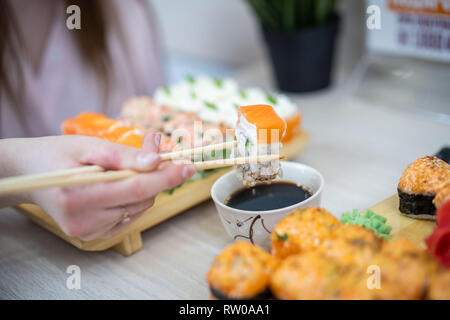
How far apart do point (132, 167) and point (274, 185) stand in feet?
1.01

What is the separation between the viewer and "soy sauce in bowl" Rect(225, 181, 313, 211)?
82cm

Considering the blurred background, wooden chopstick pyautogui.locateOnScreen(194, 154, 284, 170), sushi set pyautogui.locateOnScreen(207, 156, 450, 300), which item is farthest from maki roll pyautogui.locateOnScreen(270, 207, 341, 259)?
the blurred background

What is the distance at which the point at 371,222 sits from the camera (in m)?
0.73

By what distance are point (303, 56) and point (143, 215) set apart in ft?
3.07

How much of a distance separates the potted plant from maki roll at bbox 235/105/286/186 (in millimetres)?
857

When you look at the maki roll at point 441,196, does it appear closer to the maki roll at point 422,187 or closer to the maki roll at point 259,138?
the maki roll at point 422,187

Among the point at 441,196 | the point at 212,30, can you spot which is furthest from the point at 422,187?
the point at 212,30

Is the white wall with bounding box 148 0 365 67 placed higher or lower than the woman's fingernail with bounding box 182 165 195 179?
higher

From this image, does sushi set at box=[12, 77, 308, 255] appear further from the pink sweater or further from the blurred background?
the pink sweater

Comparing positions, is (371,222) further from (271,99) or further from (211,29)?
(211,29)

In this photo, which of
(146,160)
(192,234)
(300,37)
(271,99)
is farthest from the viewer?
(300,37)

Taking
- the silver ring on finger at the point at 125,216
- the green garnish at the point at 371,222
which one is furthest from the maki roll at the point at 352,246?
the silver ring on finger at the point at 125,216

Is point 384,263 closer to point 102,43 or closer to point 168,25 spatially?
point 102,43

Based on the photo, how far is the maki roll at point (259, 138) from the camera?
72cm
